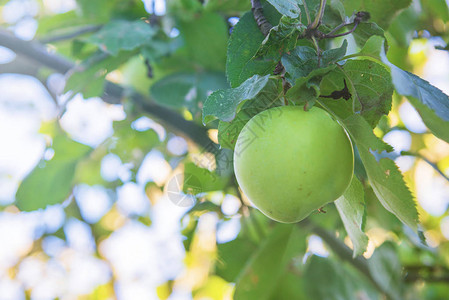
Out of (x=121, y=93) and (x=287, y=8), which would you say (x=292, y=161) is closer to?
(x=287, y=8)

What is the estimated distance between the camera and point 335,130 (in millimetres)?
577

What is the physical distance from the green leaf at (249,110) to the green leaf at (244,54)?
0.03 metres

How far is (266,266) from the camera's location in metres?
1.21

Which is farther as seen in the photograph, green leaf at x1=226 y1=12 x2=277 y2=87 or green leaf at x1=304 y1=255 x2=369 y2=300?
green leaf at x1=304 y1=255 x2=369 y2=300

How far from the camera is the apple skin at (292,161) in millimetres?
549

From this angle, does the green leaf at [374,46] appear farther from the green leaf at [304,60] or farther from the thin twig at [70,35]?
the thin twig at [70,35]

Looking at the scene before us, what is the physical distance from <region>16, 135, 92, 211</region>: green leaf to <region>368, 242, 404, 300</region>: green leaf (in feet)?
2.99

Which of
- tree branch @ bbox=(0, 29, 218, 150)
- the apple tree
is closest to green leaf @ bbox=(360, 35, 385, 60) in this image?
the apple tree

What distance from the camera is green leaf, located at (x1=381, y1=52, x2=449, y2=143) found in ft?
1.59

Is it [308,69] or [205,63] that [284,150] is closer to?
[308,69]

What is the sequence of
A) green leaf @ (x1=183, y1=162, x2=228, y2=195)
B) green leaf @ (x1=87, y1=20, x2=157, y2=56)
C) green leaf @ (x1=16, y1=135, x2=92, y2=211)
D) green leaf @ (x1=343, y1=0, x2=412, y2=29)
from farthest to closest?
1. green leaf @ (x1=16, y1=135, x2=92, y2=211)
2. green leaf @ (x1=183, y1=162, x2=228, y2=195)
3. green leaf @ (x1=87, y1=20, x2=157, y2=56)
4. green leaf @ (x1=343, y1=0, x2=412, y2=29)

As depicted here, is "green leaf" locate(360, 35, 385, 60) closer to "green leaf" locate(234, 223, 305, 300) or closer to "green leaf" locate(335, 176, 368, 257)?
"green leaf" locate(335, 176, 368, 257)

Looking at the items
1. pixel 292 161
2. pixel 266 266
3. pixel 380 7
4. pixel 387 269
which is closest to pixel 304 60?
pixel 292 161

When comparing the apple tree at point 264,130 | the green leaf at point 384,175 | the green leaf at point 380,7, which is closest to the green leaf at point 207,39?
the apple tree at point 264,130
